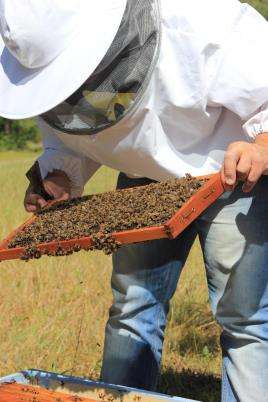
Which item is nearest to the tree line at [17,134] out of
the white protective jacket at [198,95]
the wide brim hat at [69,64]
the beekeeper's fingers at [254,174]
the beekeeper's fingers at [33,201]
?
the beekeeper's fingers at [33,201]

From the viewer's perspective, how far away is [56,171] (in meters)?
3.23

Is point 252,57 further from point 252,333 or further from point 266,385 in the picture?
point 266,385

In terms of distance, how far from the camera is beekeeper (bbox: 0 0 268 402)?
2.56 meters

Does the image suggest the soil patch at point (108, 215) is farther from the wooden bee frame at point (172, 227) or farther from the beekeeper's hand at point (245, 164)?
the beekeeper's hand at point (245, 164)

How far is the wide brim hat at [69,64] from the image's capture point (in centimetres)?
253

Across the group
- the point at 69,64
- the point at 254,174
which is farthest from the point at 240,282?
the point at 69,64

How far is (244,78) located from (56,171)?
941 millimetres

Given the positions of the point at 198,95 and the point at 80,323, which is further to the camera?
the point at 80,323

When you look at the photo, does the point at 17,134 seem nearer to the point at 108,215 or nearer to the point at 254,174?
the point at 108,215

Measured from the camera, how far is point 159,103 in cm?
272

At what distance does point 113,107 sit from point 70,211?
0.41 m

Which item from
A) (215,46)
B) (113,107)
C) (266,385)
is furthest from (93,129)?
(266,385)

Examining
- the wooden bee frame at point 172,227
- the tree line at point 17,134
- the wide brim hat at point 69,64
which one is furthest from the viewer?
the tree line at point 17,134

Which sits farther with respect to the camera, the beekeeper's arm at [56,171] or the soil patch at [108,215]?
the beekeeper's arm at [56,171]
